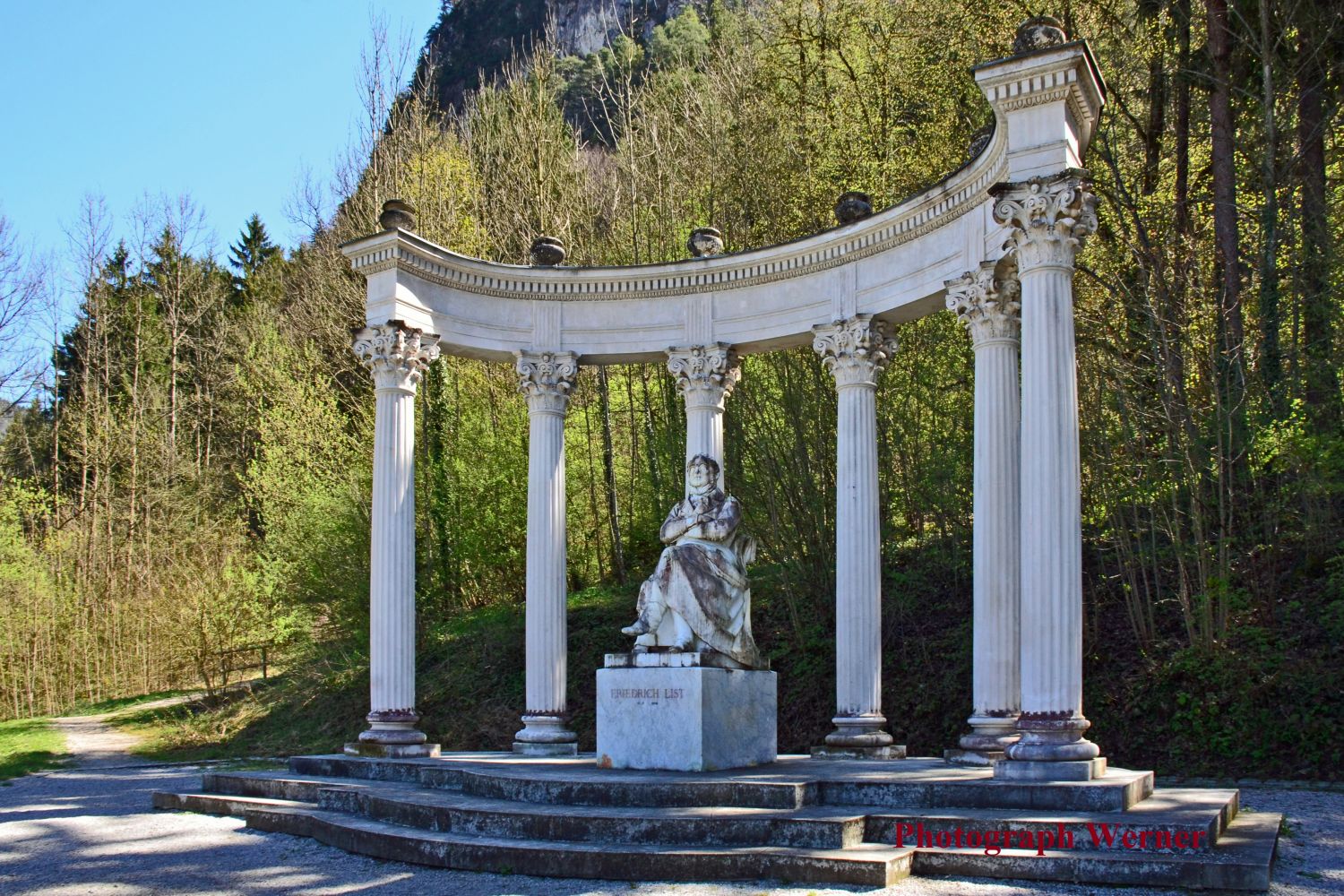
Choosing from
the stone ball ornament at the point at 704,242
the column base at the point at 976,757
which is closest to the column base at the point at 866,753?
the column base at the point at 976,757

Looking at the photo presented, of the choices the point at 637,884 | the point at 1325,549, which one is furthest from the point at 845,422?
the point at 637,884

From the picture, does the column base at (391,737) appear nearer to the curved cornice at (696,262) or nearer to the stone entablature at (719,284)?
the stone entablature at (719,284)

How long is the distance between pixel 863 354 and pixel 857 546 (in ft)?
10.2

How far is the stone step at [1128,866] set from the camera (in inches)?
355

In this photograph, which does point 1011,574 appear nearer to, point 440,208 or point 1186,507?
point 1186,507

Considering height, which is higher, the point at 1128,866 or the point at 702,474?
the point at 702,474

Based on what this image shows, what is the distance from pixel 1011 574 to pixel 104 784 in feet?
51.8

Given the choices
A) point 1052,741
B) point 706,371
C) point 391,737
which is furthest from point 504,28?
point 1052,741

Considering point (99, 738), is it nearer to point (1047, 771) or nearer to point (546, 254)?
point (546, 254)

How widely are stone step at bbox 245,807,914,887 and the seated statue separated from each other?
158 inches

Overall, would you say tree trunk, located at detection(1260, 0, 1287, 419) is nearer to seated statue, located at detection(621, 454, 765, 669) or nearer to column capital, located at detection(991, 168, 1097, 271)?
→ column capital, located at detection(991, 168, 1097, 271)

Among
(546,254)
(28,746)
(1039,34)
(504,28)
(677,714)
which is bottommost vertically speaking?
(28,746)

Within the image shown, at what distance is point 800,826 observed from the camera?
419 inches

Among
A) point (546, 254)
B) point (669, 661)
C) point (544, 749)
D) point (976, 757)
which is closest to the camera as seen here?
point (669, 661)
